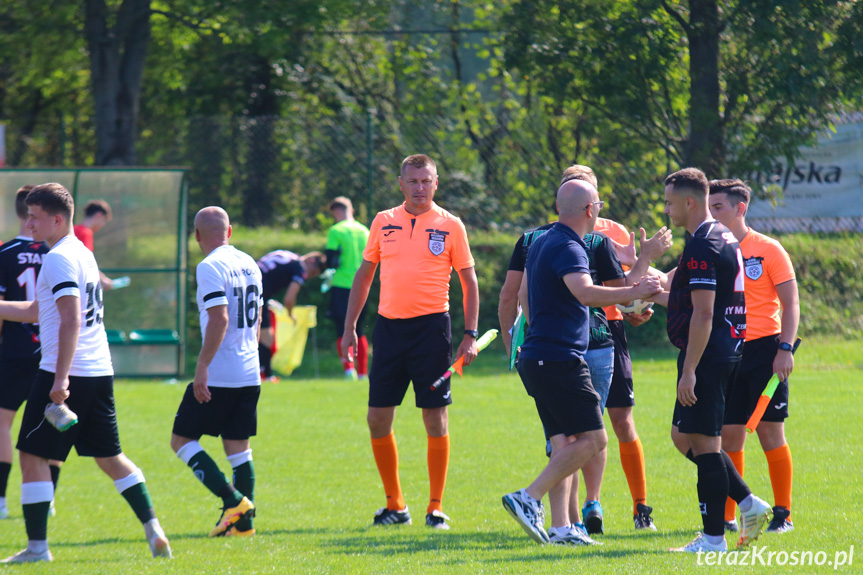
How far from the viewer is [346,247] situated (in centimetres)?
1274

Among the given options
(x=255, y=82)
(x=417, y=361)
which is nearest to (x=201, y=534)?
(x=417, y=361)

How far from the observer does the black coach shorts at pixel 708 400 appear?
16.7 ft

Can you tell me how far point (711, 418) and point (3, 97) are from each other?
23162mm

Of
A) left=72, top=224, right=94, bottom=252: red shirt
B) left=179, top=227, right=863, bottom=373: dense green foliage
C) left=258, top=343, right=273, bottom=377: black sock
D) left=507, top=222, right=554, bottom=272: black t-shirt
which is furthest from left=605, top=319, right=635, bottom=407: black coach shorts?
left=179, top=227, right=863, bottom=373: dense green foliage

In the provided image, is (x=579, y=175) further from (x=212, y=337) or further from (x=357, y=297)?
(x=212, y=337)

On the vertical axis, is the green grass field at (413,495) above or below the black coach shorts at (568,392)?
below

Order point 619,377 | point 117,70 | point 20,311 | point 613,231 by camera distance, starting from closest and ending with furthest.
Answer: point 20,311 < point 619,377 < point 613,231 < point 117,70

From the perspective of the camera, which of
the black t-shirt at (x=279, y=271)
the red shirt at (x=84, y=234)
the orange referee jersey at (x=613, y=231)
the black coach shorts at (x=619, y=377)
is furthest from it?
the black t-shirt at (x=279, y=271)

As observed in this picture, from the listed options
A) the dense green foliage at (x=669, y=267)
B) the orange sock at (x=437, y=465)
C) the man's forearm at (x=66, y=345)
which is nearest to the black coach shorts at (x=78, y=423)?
the man's forearm at (x=66, y=345)

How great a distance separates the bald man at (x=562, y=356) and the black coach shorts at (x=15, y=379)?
3.66 metres

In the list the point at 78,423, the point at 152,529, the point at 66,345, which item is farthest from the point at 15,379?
the point at 152,529

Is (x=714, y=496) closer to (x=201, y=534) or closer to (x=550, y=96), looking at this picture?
(x=201, y=534)

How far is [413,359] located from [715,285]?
6.96 ft

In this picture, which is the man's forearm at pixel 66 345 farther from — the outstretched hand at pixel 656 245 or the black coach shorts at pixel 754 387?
the black coach shorts at pixel 754 387
